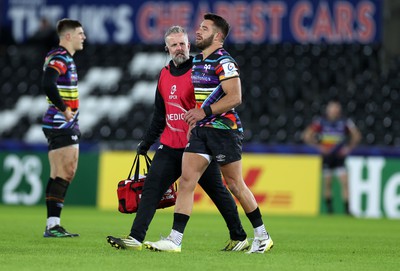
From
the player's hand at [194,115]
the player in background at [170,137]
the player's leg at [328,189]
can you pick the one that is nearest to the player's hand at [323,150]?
the player's leg at [328,189]

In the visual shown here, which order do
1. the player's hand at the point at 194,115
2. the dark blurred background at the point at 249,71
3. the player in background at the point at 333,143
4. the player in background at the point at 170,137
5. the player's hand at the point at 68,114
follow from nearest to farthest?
1. the player's hand at the point at 194,115
2. the player in background at the point at 170,137
3. the player's hand at the point at 68,114
4. the player in background at the point at 333,143
5. the dark blurred background at the point at 249,71

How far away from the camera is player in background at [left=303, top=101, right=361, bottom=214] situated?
17.5 meters

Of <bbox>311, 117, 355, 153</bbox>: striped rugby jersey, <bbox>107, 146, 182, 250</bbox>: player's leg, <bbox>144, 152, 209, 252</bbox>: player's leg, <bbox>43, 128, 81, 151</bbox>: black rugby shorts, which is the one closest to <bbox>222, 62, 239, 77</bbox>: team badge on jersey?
<bbox>144, 152, 209, 252</bbox>: player's leg

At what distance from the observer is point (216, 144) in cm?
851

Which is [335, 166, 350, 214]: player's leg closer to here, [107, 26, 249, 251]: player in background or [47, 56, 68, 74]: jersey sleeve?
[47, 56, 68, 74]: jersey sleeve

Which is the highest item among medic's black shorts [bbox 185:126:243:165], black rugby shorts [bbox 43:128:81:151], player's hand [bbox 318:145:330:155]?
medic's black shorts [bbox 185:126:243:165]

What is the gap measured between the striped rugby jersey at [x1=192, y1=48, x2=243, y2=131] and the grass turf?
1.17 meters

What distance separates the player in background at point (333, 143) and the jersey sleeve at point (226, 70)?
9256mm

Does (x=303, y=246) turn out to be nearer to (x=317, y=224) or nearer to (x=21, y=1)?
(x=317, y=224)

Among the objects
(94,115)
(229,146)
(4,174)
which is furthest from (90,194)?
(229,146)

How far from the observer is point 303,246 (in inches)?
396

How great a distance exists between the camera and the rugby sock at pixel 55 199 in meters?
10.6

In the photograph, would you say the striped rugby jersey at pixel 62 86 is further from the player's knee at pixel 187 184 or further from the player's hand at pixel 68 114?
the player's knee at pixel 187 184

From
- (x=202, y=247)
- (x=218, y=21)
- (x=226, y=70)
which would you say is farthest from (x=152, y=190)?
(x=218, y=21)
